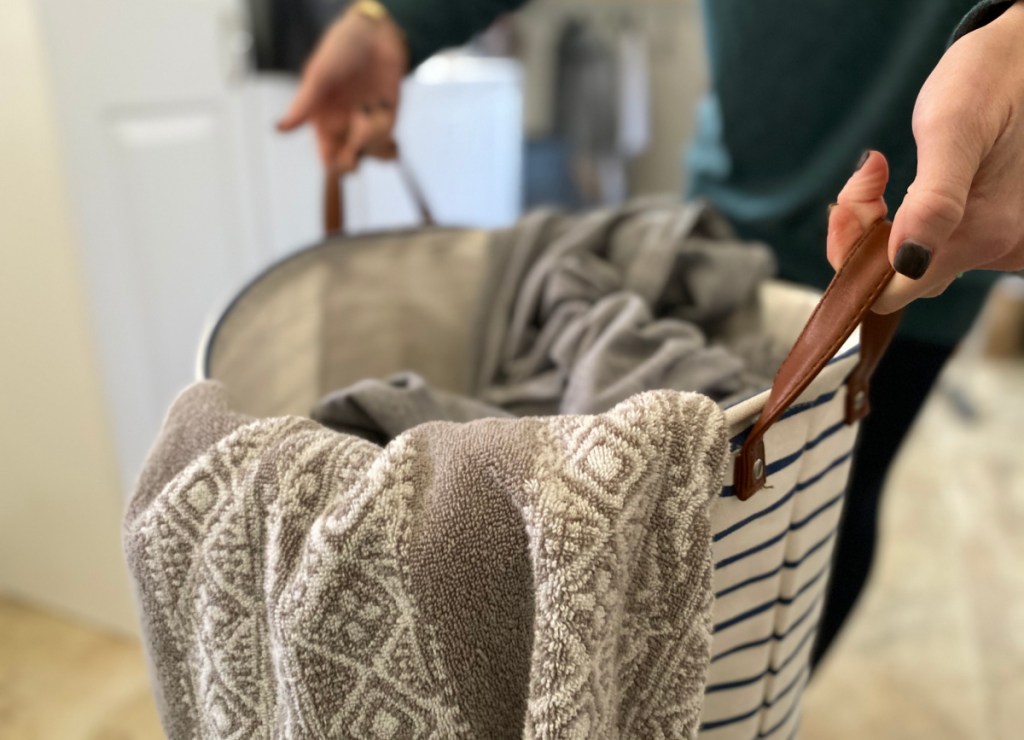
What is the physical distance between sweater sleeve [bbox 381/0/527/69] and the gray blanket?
143 mm

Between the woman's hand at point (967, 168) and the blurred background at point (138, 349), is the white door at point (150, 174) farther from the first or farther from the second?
the woman's hand at point (967, 168)

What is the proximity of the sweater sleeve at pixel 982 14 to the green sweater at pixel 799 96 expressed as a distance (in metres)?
0.17

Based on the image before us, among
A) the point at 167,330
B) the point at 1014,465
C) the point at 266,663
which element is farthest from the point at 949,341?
the point at 1014,465

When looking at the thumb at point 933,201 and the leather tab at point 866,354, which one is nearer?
the thumb at point 933,201

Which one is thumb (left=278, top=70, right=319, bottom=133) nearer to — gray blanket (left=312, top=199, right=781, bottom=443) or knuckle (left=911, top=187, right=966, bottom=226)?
gray blanket (left=312, top=199, right=781, bottom=443)

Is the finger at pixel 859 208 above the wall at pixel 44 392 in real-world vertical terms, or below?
above

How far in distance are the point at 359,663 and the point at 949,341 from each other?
487mm

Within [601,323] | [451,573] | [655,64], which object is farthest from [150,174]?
[655,64]

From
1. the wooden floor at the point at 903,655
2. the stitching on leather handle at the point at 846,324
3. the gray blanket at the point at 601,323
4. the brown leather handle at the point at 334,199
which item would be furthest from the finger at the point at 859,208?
the wooden floor at the point at 903,655

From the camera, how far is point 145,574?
29 cm

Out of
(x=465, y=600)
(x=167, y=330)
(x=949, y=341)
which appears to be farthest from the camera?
(x=167, y=330)

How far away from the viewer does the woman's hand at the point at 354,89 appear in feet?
1.76

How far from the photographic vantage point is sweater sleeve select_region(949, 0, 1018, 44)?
0.87 feet

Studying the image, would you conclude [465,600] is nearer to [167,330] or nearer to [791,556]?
[791,556]
